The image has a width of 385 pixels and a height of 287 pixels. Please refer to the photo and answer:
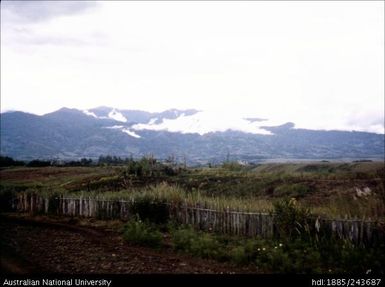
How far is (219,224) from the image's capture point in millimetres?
15477

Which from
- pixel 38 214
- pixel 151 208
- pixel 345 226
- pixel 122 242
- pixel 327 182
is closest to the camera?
pixel 345 226

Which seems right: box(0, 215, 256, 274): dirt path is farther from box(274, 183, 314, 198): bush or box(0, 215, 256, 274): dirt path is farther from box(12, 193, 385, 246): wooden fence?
box(274, 183, 314, 198): bush

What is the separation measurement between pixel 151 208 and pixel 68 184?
17.4m

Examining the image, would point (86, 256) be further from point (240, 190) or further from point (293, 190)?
point (240, 190)

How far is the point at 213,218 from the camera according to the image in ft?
51.4

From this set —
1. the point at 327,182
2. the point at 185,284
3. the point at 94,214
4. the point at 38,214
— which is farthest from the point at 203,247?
the point at 327,182

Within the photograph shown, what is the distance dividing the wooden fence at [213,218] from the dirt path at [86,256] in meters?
2.53

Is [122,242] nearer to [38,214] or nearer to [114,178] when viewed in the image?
[38,214]

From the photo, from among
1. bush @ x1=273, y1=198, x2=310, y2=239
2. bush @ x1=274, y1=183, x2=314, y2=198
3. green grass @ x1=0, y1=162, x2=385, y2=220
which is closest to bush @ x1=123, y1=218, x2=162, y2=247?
green grass @ x1=0, y1=162, x2=385, y2=220

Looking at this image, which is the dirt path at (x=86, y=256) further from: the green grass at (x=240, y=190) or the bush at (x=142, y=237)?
the green grass at (x=240, y=190)

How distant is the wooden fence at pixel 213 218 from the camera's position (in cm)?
1197

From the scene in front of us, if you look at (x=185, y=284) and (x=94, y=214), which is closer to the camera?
(x=185, y=284)

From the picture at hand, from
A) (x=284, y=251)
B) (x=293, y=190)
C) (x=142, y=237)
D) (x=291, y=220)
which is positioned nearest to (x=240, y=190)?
(x=293, y=190)

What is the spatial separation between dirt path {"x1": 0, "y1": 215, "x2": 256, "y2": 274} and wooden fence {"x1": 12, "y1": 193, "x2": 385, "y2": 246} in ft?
8.29
